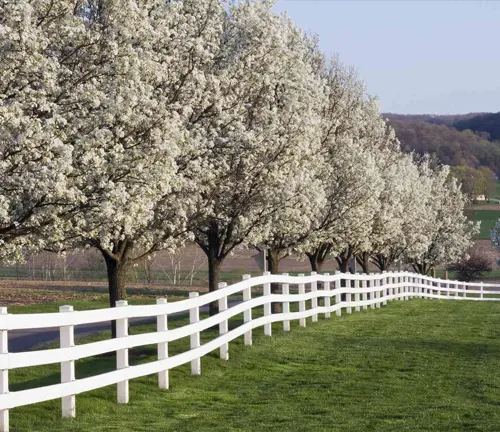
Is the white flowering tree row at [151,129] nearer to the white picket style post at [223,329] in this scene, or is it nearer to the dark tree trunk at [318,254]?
the white picket style post at [223,329]

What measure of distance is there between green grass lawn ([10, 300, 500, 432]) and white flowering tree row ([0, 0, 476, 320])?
2609mm

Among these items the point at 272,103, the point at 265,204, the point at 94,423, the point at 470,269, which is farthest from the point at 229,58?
the point at 470,269

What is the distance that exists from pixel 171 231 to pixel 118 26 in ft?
18.8

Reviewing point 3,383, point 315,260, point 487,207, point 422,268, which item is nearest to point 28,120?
point 3,383

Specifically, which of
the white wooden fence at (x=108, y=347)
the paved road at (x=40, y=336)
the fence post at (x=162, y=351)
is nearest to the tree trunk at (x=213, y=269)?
the paved road at (x=40, y=336)

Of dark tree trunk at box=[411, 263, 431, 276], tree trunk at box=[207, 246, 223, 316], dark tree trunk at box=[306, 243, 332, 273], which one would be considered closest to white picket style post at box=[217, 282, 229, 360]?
tree trunk at box=[207, 246, 223, 316]

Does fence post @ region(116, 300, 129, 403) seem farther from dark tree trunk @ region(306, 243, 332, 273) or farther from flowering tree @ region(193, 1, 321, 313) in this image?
dark tree trunk @ region(306, 243, 332, 273)

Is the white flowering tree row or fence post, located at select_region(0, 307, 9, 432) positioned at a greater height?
the white flowering tree row

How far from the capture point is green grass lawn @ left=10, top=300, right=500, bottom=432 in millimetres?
11047

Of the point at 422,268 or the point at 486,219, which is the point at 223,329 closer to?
the point at 422,268

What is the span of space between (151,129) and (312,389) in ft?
19.2

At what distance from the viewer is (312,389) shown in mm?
14023

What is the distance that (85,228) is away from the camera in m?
17.5

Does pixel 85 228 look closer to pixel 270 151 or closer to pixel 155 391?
pixel 155 391
